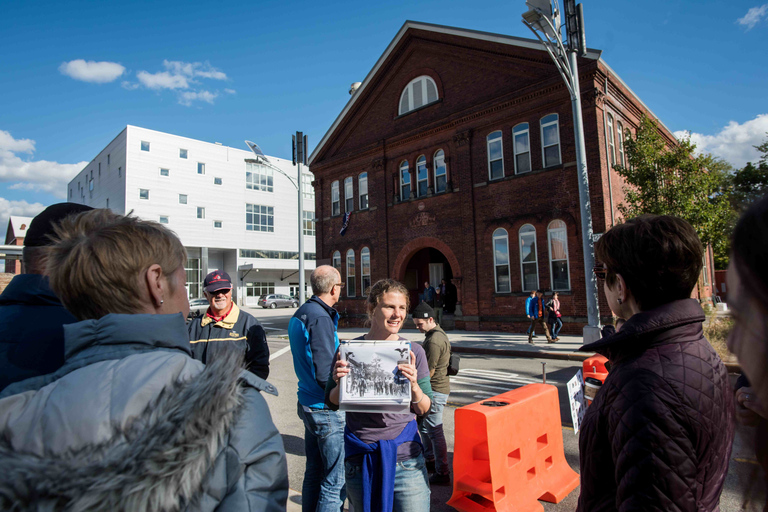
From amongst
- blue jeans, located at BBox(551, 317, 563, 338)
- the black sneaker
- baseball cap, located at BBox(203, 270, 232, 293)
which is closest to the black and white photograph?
baseball cap, located at BBox(203, 270, 232, 293)

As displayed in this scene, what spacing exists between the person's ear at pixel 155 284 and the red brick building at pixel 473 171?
1596cm

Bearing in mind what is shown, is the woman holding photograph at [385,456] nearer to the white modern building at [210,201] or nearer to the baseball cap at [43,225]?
the baseball cap at [43,225]

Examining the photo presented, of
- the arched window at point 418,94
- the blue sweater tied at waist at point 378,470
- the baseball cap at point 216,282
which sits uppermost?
the arched window at point 418,94

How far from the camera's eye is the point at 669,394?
5.05ft

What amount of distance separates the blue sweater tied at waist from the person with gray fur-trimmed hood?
4.58ft

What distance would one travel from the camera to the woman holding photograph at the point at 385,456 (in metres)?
2.57

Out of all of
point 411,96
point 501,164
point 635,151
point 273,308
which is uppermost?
point 411,96

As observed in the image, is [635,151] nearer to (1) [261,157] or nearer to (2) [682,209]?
(2) [682,209]

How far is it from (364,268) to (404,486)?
20.9 m

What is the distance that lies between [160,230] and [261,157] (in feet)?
60.3

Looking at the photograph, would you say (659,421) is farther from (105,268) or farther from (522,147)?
(522,147)

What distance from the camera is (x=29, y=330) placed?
6.27ft

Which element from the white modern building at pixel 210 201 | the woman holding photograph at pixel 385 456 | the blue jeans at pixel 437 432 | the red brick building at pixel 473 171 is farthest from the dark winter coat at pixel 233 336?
the white modern building at pixel 210 201

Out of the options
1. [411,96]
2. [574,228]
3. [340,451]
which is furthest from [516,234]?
[340,451]
